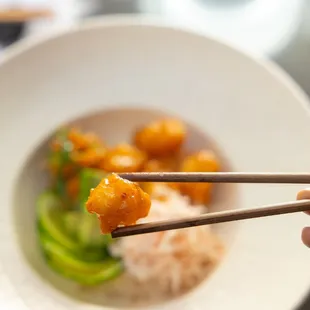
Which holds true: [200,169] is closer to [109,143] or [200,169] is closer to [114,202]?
[109,143]

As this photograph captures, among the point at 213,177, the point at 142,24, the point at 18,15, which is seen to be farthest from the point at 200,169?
the point at 18,15

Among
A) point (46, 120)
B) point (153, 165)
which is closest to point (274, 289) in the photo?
point (153, 165)

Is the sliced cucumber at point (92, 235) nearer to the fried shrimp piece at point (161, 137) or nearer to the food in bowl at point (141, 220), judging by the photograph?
the food in bowl at point (141, 220)

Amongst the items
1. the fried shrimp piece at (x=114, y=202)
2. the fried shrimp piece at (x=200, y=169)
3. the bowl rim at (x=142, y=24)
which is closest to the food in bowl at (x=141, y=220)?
the fried shrimp piece at (x=200, y=169)

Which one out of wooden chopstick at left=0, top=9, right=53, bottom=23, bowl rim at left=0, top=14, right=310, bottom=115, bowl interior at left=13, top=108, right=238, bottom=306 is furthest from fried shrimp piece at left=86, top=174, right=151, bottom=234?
wooden chopstick at left=0, top=9, right=53, bottom=23

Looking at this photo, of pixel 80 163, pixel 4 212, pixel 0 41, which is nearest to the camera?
pixel 4 212

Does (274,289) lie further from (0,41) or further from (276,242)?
(0,41)
